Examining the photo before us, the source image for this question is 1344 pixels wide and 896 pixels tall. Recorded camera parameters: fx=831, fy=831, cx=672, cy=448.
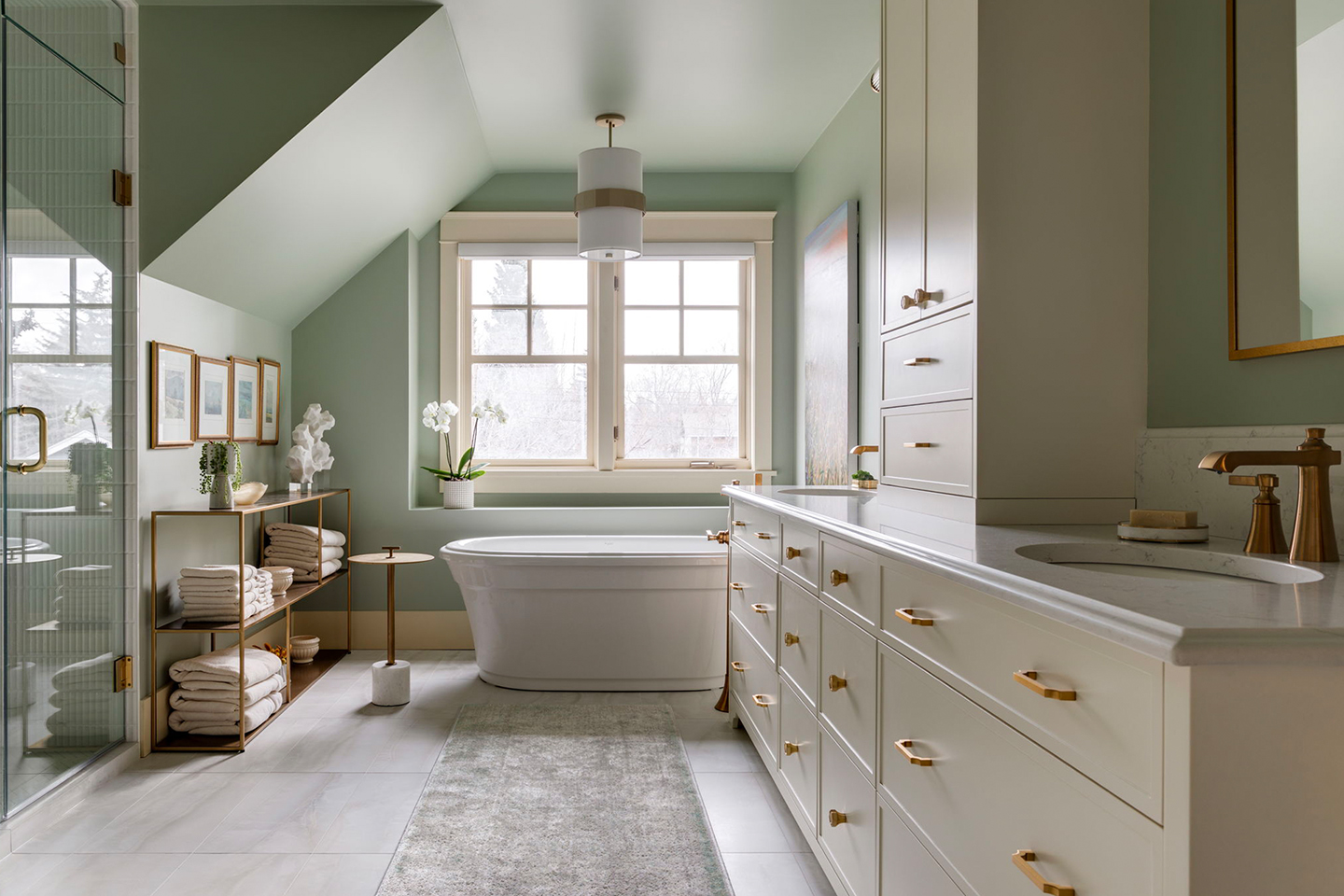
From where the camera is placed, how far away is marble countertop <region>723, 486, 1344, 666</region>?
2.41ft

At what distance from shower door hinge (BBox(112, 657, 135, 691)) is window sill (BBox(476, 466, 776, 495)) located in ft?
6.66

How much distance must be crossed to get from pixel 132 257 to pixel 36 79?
593 mm

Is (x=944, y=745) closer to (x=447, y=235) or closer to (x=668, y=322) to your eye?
(x=668, y=322)

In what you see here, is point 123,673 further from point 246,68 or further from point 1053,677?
point 1053,677

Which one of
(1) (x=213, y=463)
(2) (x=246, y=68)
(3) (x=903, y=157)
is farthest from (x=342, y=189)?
(3) (x=903, y=157)

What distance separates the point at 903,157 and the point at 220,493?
2596mm

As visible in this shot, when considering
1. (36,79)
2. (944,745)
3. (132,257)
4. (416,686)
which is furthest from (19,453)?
(944,745)

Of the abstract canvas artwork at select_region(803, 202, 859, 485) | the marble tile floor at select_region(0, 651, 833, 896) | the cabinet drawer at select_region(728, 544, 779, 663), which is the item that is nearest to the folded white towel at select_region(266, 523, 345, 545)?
the marble tile floor at select_region(0, 651, 833, 896)

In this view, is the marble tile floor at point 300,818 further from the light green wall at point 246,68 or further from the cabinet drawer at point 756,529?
the light green wall at point 246,68

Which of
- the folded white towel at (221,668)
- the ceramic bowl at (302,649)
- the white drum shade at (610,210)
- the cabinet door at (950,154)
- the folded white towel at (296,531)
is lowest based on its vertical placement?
the ceramic bowl at (302,649)

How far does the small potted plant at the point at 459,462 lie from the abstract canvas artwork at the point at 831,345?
1.64m

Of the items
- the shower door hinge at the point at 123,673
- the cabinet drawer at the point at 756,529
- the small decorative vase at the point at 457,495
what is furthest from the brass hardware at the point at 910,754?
the small decorative vase at the point at 457,495

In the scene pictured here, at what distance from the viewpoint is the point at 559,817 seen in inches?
94.6

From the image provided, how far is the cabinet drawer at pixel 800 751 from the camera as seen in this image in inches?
78.1
